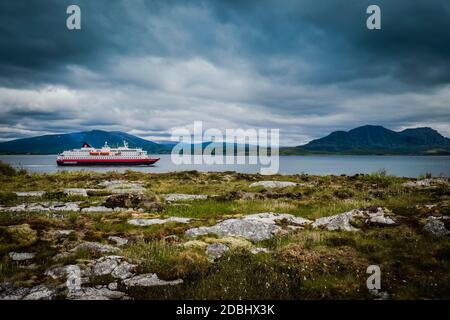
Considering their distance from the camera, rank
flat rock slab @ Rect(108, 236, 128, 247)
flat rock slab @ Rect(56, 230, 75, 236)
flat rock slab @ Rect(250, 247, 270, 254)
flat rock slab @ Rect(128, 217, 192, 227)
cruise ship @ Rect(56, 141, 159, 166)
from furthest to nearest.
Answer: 1. cruise ship @ Rect(56, 141, 159, 166)
2. flat rock slab @ Rect(128, 217, 192, 227)
3. flat rock slab @ Rect(56, 230, 75, 236)
4. flat rock slab @ Rect(108, 236, 128, 247)
5. flat rock slab @ Rect(250, 247, 270, 254)

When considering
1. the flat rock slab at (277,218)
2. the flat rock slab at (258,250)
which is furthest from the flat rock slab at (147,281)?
the flat rock slab at (277,218)

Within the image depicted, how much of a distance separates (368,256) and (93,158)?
534 ft

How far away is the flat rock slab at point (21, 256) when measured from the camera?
39.6ft

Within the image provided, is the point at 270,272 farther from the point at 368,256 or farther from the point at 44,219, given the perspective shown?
the point at 44,219

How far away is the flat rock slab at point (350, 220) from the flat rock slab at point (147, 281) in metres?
9.16

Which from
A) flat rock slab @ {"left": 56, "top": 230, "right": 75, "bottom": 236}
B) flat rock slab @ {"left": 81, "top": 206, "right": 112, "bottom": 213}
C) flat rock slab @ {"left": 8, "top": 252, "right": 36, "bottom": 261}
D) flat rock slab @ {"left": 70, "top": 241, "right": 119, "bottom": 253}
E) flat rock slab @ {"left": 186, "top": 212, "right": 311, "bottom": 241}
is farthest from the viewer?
flat rock slab @ {"left": 81, "top": 206, "right": 112, "bottom": 213}

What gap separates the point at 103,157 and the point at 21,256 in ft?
515

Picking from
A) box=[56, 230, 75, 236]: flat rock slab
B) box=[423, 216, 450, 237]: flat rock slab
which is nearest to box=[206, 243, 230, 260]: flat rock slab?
box=[56, 230, 75, 236]: flat rock slab

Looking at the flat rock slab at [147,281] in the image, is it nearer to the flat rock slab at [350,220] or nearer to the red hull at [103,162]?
the flat rock slab at [350,220]

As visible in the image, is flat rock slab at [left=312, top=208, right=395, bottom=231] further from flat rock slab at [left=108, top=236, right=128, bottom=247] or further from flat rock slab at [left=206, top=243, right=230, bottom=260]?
flat rock slab at [left=108, top=236, right=128, bottom=247]

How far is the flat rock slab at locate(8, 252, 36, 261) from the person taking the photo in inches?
475

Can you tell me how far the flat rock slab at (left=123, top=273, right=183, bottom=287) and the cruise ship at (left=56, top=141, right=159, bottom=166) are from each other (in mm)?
155532

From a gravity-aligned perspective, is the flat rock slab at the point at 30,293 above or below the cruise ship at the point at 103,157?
below
